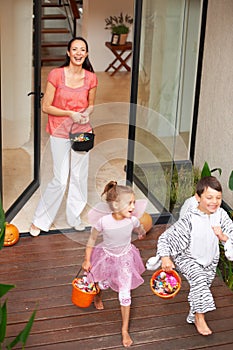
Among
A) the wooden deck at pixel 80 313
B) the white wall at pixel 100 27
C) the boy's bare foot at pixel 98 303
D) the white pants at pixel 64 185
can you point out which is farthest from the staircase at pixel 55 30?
the boy's bare foot at pixel 98 303

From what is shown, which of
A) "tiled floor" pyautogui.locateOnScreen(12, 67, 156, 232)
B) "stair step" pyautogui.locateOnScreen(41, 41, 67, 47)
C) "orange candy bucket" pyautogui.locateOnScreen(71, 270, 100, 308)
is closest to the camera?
"orange candy bucket" pyautogui.locateOnScreen(71, 270, 100, 308)

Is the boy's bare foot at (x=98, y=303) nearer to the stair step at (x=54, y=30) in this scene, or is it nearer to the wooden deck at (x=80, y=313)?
the wooden deck at (x=80, y=313)

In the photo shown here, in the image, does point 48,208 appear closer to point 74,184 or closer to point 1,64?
point 74,184

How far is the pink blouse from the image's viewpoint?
489 centimetres

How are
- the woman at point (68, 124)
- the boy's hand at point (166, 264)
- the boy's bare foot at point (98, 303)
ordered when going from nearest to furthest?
the boy's hand at point (166, 264), the boy's bare foot at point (98, 303), the woman at point (68, 124)

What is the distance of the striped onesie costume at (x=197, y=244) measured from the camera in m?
4.04

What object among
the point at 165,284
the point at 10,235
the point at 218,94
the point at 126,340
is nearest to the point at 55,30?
the point at 218,94

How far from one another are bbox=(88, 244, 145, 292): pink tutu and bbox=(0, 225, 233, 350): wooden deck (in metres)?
0.26

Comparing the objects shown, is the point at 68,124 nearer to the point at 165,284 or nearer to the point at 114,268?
the point at 114,268

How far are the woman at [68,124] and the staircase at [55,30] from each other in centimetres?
613

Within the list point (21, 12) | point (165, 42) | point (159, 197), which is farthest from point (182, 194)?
point (21, 12)

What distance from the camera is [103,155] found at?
662cm

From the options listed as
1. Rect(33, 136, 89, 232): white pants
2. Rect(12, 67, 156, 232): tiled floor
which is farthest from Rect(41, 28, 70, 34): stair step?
Rect(33, 136, 89, 232): white pants

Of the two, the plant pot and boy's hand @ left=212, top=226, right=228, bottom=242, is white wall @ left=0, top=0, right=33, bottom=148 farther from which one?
the plant pot
